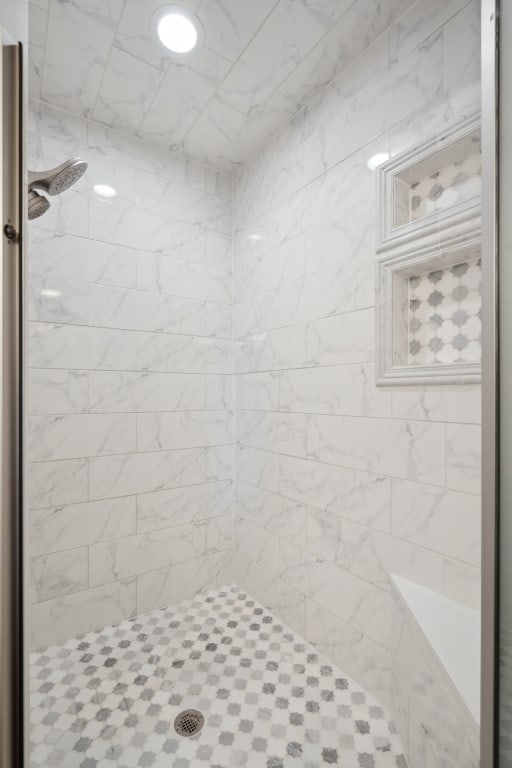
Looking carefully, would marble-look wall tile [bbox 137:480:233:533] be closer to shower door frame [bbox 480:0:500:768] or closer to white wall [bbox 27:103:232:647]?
white wall [bbox 27:103:232:647]

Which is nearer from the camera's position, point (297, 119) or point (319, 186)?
point (319, 186)

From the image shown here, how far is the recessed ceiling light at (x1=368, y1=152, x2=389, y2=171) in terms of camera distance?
59.4 inches

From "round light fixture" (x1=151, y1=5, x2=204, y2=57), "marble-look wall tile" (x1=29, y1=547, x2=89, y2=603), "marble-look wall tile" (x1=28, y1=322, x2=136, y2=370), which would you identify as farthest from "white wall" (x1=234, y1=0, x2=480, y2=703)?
"marble-look wall tile" (x1=29, y1=547, x2=89, y2=603)

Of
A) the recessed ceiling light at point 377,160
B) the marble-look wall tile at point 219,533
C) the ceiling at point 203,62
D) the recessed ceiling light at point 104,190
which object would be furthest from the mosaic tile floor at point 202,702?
the ceiling at point 203,62

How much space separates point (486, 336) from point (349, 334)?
1.02 metres

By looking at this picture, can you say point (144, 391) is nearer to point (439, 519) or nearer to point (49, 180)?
point (49, 180)

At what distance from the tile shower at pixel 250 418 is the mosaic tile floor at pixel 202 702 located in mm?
12

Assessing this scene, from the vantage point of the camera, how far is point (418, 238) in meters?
1.39

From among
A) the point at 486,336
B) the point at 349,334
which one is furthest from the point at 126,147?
the point at 486,336

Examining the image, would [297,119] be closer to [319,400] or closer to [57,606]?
[319,400]

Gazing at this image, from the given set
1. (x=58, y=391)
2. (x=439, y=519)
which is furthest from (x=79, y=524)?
(x=439, y=519)

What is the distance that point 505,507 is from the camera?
61cm

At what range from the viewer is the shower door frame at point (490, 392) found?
63 centimetres

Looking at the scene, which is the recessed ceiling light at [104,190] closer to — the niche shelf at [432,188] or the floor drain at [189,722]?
the niche shelf at [432,188]
